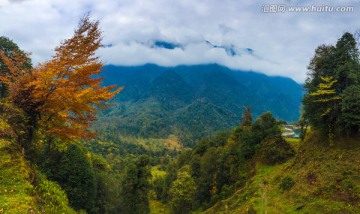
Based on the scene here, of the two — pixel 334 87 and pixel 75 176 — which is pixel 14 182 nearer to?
pixel 75 176

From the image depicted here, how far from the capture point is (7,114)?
1598 centimetres

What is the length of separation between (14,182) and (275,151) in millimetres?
38716

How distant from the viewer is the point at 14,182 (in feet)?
43.9

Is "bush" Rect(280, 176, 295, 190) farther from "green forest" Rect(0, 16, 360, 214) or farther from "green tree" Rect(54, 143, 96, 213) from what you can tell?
"green tree" Rect(54, 143, 96, 213)

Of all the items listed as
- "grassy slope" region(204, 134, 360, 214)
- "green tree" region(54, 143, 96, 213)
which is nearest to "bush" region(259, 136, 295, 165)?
"grassy slope" region(204, 134, 360, 214)

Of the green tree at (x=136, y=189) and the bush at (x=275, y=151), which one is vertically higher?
the bush at (x=275, y=151)

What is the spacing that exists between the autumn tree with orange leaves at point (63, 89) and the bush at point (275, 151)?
3356 cm

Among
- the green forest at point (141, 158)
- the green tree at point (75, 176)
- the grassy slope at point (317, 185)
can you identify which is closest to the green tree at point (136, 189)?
the green forest at point (141, 158)

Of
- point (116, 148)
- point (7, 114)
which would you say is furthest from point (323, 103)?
point (116, 148)

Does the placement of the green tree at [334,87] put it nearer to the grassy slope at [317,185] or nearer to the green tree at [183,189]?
the grassy slope at [317,185]

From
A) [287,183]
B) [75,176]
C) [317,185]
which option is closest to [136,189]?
[75,176]

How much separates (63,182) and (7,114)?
2284 centimetres

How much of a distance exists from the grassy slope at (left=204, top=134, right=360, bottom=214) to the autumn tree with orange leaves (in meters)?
13.0

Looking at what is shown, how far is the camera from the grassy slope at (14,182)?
11633 millimetres
